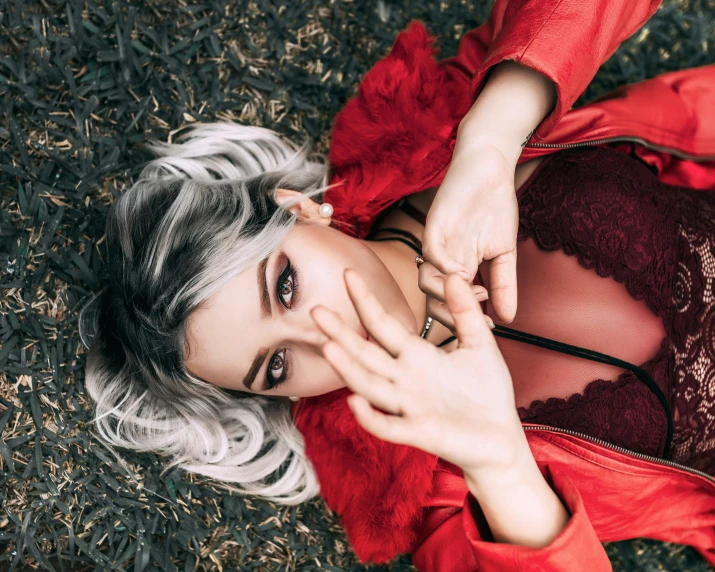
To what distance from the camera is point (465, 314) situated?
0.97 meters

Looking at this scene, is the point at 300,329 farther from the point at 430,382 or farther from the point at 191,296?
the point at 430,382

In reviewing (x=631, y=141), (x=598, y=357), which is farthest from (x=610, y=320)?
(x=631, y=141)

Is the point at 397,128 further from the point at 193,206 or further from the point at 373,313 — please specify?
the point at 373,313

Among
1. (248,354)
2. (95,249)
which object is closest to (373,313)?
(248,354)

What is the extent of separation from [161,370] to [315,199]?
0.68 m

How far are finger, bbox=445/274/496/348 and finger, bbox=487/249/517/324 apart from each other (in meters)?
0.29

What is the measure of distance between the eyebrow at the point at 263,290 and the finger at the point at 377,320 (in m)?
0.48

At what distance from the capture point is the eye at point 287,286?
1.39 meters

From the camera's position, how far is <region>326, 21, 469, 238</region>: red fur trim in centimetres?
162

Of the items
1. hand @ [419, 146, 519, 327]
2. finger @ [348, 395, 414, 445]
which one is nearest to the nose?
hand @ [419, 146, 519, 327]

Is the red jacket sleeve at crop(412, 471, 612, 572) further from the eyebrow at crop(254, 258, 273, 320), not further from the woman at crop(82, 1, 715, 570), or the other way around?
the eyebrow at crop(254, 258, 273, 320)

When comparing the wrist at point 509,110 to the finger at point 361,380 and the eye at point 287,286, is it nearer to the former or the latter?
the eye at point 287,286

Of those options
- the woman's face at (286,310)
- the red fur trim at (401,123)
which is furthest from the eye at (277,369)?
the red fur trim at (401,123)

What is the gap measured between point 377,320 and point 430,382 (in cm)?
13
